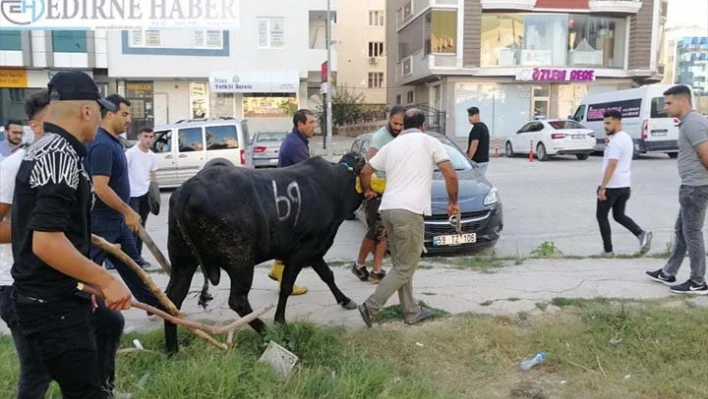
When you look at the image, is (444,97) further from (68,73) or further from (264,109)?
(68,73)

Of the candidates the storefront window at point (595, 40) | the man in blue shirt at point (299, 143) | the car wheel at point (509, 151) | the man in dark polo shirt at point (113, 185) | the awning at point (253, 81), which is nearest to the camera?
the man in dark polo shirt at point (113, 185)

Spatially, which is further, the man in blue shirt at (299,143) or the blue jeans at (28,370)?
the man in blue shirt at (299,143)

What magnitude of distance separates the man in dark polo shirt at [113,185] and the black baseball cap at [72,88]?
200 centimetres

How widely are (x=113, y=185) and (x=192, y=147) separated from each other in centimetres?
1045

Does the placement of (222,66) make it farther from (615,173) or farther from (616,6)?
(615,173)

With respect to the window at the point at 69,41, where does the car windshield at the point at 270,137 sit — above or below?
below

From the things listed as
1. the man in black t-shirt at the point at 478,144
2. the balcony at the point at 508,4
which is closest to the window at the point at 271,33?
the balcony at the point at 508,4

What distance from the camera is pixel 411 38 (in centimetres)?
3781

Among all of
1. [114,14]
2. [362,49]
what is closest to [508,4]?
[114,14]

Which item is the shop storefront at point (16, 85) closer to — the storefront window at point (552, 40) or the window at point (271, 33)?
the window at point (271, 33)

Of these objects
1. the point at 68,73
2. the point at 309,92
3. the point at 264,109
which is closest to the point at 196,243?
the point at 68,73

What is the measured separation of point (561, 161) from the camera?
2197cm

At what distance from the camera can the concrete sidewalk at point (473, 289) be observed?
5527 millimetres

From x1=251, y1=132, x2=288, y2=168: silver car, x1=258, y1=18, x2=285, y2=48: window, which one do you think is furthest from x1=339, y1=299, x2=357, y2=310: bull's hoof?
x1=258, y1=18, x2=285, y2=48: window
